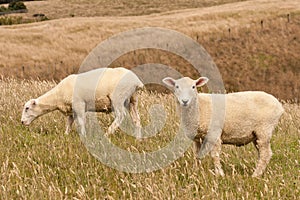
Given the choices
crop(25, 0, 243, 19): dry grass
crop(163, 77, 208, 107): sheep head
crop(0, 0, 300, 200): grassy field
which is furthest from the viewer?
crop(25, 0, 243, 19): dry grass

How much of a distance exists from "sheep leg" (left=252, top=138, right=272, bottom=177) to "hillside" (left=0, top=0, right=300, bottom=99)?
2686cm

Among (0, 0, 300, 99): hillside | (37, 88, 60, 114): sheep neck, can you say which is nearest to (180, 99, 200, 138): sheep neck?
(37, 88, 60, 114): sheep neck

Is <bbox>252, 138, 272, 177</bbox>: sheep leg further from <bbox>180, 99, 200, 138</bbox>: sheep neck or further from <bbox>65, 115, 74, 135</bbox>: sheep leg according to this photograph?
<bbox>65, 115, 74, 135</bbox>: sheep leg

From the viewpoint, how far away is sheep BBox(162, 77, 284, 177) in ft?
20.1

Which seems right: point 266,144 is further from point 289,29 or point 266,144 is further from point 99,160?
point 289,29

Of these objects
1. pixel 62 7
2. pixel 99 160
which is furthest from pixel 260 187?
pixel 62 7

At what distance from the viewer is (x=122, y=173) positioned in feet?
18.0

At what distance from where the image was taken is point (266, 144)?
6.20 metres

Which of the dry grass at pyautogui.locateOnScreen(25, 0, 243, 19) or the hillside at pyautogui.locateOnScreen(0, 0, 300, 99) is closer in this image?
the hillside at pyautogui.locateOnScreen(0, 0, 300, 99)

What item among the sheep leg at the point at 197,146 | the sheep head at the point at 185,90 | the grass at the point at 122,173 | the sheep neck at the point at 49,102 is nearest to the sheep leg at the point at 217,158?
the grass at the point at 122,173

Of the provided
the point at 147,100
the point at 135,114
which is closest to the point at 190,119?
the point at 135,114

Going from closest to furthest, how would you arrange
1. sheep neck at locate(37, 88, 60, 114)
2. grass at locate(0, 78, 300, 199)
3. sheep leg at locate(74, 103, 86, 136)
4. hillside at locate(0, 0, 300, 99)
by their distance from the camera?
grass at locate(0, 78, 300, 199), sheep leg at locate(74, 103, 86, 136), sheep neck at locate(37, 88, 60, 114), hillside at locate(0, 0, 300, 99)

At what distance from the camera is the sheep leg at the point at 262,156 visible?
5857 mm

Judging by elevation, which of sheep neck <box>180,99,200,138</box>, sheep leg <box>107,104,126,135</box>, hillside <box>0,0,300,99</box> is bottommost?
hillside <box>0,0,300,99</box>
